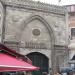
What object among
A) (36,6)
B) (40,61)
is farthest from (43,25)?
(40,61)

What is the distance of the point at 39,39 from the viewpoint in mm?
16188

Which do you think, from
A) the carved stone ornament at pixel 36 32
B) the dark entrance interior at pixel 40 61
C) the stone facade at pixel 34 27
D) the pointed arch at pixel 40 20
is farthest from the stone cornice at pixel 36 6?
the dark entrance interior at pixel 40 61

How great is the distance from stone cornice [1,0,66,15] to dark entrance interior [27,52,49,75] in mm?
3220

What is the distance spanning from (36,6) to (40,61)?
387cm

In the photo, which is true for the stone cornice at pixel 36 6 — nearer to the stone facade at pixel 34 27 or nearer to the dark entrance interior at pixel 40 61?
the stone facade at pixel 34 27

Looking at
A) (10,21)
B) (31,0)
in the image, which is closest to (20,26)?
(10,21)

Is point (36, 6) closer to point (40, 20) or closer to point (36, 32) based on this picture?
point (40, 20)

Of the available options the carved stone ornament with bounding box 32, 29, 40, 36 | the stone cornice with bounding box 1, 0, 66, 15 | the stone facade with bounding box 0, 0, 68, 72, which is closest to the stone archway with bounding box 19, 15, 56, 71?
the stone facade with bounding box 0, 0, 68, 72

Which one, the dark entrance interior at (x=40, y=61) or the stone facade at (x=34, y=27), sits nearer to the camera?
the stone facade at (x=34, y=27)

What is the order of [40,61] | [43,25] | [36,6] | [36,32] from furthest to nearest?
[43,25], [36,6], [36,32], [40,61]

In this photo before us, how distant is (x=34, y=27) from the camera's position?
16109 millimetres

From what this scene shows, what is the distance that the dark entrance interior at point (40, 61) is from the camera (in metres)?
15.9

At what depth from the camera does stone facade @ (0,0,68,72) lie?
15203 millimetres

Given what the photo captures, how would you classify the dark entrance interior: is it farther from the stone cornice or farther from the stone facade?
the stone cornice
